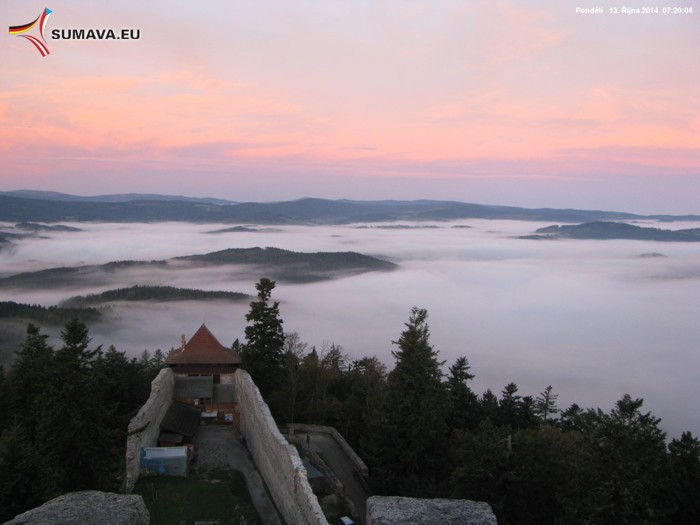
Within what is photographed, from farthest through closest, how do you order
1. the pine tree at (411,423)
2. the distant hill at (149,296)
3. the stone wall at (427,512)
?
1. the distant hill at (149,296)
2. the pine tree at (411,423)
3. the stone wall at (427,512)

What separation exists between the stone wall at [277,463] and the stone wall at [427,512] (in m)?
4.91

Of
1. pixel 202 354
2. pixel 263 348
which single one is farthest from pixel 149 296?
pixel 263 348

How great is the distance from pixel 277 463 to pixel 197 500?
10.6 ft

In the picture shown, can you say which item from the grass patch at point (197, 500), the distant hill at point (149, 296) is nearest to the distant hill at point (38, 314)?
the distant hill at point (149, 296)

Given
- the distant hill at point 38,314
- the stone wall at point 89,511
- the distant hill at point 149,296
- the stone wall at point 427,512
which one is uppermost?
the stone wall at point 427,512

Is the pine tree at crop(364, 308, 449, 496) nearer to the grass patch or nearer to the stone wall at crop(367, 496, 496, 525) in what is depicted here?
the grass patch

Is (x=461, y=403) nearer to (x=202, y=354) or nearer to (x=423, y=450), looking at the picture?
(x=423, y=450)

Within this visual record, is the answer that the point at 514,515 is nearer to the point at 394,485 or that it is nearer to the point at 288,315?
Result: the point at 394,485

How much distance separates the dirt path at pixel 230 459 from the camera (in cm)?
1848

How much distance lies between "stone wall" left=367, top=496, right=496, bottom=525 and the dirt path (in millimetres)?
10873

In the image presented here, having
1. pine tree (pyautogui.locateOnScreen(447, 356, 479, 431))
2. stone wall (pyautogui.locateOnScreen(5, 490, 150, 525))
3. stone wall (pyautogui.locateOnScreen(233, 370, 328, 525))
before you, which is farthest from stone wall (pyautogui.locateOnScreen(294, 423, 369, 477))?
stone wall (pyautogui.locateOnScreen(5, 490, 150, 525))

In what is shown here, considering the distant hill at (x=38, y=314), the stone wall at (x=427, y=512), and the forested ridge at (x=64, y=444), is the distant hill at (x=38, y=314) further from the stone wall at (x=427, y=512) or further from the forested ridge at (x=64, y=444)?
the stone wall at (x=427, y=512)

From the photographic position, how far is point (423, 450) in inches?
951

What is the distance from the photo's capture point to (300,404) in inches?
1390
